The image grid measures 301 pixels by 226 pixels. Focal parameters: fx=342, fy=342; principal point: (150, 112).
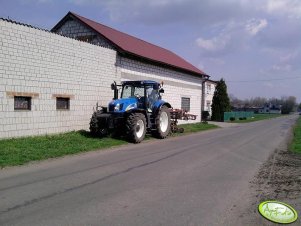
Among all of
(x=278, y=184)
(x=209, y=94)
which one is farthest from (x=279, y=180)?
(x=209, y=94)

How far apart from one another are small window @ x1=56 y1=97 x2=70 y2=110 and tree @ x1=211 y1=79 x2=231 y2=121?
91.0 ft

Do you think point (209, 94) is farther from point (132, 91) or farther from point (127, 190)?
point (127, 190)

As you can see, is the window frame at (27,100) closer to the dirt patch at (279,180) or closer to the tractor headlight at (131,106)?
the tractor headlight at (131,106)

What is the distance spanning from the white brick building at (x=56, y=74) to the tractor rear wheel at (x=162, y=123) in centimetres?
302

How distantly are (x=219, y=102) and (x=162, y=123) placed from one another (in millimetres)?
24610

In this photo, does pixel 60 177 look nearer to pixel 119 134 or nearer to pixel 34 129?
pixel 34 129

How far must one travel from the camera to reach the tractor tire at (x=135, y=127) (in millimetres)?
14430

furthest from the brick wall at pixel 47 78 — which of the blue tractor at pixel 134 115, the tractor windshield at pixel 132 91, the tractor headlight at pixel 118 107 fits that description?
the tractor headlight at pixel 118 107

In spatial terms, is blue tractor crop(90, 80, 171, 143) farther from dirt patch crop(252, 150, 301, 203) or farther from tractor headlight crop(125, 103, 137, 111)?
dirt patch crop(252, 150, 301, 203)

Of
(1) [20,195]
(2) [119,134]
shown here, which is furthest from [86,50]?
(1) [20,195]

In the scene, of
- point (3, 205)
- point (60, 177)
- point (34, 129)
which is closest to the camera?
point (3, 205)

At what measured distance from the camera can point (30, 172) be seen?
844 centimetres

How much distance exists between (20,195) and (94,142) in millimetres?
7443

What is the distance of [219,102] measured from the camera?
40.9 meters
